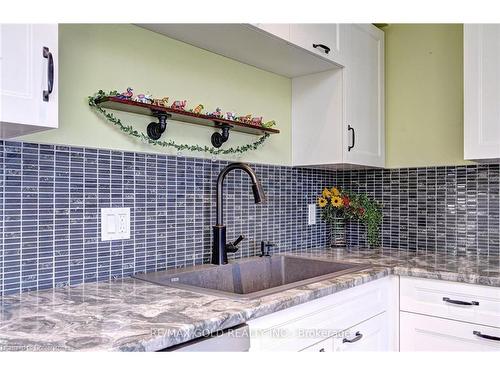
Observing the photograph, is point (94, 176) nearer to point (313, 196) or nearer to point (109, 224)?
point (109, 224)

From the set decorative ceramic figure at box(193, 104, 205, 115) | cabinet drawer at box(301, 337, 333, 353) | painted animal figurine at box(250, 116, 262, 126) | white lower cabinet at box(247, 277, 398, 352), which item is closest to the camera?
white lower cabinet at box(247, 277, 398, 352)

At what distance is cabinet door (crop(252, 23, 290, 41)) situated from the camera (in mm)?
1701

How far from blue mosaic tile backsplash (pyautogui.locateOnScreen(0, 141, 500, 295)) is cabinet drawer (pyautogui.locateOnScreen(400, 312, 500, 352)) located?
0.63 meters

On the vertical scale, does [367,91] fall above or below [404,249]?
above

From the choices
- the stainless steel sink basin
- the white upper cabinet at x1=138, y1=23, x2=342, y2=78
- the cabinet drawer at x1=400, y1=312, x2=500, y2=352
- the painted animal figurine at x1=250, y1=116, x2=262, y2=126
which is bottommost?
the cabinet drawer at x1=400, y1=312, x2=500, y2=352

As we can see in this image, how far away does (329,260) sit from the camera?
2.05m

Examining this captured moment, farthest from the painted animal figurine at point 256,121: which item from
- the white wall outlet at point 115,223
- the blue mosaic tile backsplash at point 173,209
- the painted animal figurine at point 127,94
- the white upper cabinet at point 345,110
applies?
the white wall outlet at point 115,223

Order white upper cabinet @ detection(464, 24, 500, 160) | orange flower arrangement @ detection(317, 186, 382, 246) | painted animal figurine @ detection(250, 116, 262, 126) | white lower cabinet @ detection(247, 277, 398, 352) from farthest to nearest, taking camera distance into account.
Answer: orange flower arrangement @ detection(317, 186, 382, 246)
painted animal figurine @ detection(250, 116, 262, 126)
white upper cabinet @ detection(464, 24, 500, 160)
white lower cabinet @ detection(247, 277, 398, 352)

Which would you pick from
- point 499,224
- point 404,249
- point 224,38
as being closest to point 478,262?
point 499,224

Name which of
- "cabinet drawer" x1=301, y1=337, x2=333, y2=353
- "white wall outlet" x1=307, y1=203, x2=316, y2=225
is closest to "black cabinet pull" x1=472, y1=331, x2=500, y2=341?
"cabinet drawer" x1=301, y1=337, x2=333, y2=353

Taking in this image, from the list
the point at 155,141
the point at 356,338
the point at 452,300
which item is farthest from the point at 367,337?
the point at 155,141

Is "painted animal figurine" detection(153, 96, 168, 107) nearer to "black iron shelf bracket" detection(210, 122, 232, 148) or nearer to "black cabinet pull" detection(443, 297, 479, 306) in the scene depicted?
"black iron shelf bracket" detection(210, 122, 232, 148)

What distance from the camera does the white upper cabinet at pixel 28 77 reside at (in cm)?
105
